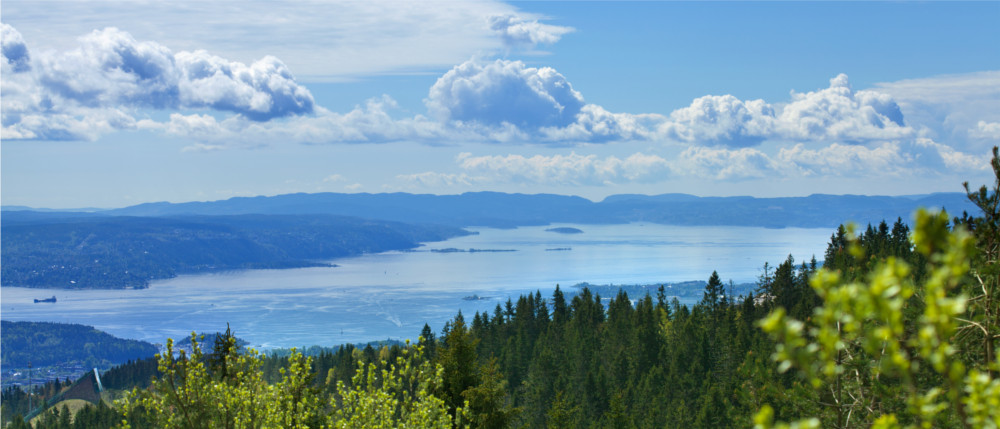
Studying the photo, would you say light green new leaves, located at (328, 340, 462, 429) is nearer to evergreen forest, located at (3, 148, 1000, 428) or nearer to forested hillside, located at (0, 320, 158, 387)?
evergreen forest, located at (3, 148, 1000, 428)

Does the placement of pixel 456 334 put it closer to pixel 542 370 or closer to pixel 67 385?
pixel 542 370

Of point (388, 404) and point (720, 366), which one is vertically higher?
point (388, 404)

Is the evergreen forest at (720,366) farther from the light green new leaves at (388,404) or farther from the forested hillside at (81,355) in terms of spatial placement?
the forested hillside at (81,355)

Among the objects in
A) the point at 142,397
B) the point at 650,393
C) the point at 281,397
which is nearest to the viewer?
the point at 142,397

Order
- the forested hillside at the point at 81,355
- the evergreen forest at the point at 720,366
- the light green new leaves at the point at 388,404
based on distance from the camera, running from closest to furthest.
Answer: the evergreen forest at the point at 720,366, the light green new leaves at the point at 388,404, the forested hillside at the point at 81,355

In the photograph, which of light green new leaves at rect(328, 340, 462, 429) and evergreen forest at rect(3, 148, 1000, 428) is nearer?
evergreen forest at rect(3, 148, 1000, 428)

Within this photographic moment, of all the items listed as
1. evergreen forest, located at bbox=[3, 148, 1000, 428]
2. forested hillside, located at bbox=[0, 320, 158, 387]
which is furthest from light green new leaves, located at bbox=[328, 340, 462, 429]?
forested hillside, located at bbox=[0, 320, 158, 387]

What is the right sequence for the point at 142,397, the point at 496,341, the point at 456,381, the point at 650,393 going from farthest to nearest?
the point at 496,341, the point at 650,393, the point at 456,381, the point at 142,397

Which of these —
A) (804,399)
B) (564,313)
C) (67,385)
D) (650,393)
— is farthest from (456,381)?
(67,385)

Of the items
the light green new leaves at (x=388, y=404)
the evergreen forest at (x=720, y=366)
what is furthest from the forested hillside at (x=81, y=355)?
the light green new leaves at (x=388, y=404)

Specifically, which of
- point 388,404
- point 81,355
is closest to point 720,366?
point 388,404

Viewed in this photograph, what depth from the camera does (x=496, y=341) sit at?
81625 millimetres

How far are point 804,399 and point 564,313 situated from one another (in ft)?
244

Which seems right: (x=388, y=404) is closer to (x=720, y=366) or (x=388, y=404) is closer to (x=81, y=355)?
(x=720, y=366)
